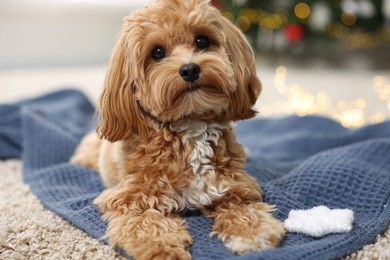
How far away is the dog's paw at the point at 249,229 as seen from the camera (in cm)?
156

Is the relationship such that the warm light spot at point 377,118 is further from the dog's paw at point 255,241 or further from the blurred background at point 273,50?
the dog's paw at point 255,241

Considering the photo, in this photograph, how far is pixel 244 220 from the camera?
66.0 inches

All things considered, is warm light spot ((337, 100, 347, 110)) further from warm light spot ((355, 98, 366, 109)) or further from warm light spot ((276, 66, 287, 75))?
warm light spot ((276, 66, 287, 75))

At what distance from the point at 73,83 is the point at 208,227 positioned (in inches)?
133

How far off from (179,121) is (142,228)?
0.40m

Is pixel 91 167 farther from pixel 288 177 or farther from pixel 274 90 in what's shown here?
pixel 274 90

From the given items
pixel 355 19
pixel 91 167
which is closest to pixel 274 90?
pixel 355 19

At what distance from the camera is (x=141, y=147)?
1.83 metres

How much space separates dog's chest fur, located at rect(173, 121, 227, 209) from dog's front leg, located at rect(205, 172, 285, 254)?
0.15 ft

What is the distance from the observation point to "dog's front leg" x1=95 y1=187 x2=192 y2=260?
1518 mm

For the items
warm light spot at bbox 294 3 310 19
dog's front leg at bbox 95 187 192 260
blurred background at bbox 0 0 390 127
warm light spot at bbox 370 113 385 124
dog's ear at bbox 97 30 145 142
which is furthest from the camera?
warm light spot at bbox 294 3 310 19

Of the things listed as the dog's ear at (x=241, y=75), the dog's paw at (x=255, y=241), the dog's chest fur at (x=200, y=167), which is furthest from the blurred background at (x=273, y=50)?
the dog's paw at (x=255, y=241)

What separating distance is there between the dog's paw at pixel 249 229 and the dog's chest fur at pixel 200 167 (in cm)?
9

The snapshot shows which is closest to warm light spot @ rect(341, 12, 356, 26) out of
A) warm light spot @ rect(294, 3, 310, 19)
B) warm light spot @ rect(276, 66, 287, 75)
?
warm light spot @ rect(294, 3, 310, 19)
